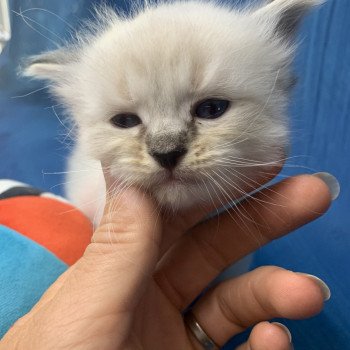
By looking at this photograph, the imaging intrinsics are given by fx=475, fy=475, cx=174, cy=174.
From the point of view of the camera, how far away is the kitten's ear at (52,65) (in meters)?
1.07

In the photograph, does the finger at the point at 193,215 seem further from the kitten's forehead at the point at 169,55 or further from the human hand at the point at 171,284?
the kitten's forehead at the point at 169,55

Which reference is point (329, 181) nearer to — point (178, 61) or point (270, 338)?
point (270, 338)

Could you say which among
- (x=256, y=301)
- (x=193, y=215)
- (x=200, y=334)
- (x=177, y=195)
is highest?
(x=177, y=195)

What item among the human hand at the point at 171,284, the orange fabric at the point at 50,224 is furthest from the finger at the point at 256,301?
the orange fabric at the point at 50,224

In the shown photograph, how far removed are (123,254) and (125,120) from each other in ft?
0.81

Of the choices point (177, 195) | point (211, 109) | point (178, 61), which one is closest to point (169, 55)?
point (178, 61)

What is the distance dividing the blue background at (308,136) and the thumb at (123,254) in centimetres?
47

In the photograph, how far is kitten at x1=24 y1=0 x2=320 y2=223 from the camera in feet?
2.63

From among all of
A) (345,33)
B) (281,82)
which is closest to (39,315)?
(281,82)

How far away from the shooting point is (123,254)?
33.7 inches

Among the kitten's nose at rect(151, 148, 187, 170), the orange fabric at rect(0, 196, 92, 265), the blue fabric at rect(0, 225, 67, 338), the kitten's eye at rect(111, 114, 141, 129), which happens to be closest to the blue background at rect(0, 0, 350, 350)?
the orange fabric at rect(0, 196, 92, 265)

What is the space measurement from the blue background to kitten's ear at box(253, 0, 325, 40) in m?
0.34

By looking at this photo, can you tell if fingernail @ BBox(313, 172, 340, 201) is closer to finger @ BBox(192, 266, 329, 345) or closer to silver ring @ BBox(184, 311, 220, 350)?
finger @ BBox(192, 266, 329, 345)

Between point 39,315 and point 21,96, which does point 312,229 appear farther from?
point 21,96
